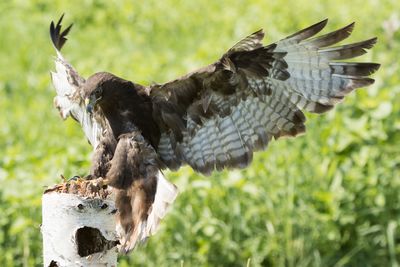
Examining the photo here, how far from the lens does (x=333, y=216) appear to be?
271 inches

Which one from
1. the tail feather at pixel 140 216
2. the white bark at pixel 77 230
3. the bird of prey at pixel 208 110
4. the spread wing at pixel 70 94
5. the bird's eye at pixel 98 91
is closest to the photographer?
the white bark at pixel 77 230

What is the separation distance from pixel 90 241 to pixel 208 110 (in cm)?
166

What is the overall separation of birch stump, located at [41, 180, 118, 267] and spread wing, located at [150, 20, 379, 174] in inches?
54.2

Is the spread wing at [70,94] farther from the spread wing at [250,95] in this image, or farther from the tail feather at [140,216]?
the tail feather at [140,216]

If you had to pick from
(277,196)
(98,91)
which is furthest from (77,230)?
(277,196)

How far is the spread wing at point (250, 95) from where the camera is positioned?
→ 4781mm

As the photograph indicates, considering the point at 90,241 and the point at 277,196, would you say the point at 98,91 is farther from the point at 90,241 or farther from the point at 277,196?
the point at 277,196

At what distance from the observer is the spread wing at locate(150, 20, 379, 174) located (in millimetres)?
4781

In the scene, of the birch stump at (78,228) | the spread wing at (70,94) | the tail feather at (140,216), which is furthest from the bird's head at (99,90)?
the birch stump at (78,228)

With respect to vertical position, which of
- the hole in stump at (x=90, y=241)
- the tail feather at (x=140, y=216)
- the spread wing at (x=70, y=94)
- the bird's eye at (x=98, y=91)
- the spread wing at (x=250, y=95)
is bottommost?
the hole in stump at (x=90, y=241)

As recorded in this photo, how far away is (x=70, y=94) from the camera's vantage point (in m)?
5.76

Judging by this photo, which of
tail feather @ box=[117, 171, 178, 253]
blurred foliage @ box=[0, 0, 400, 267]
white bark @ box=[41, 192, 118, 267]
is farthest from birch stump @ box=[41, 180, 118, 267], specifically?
blurred foliage @ box=[0, 0, 400, 267]

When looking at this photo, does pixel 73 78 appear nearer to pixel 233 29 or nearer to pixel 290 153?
pixel 290 153

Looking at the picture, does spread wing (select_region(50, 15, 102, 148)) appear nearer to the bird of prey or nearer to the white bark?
the bird of prey
